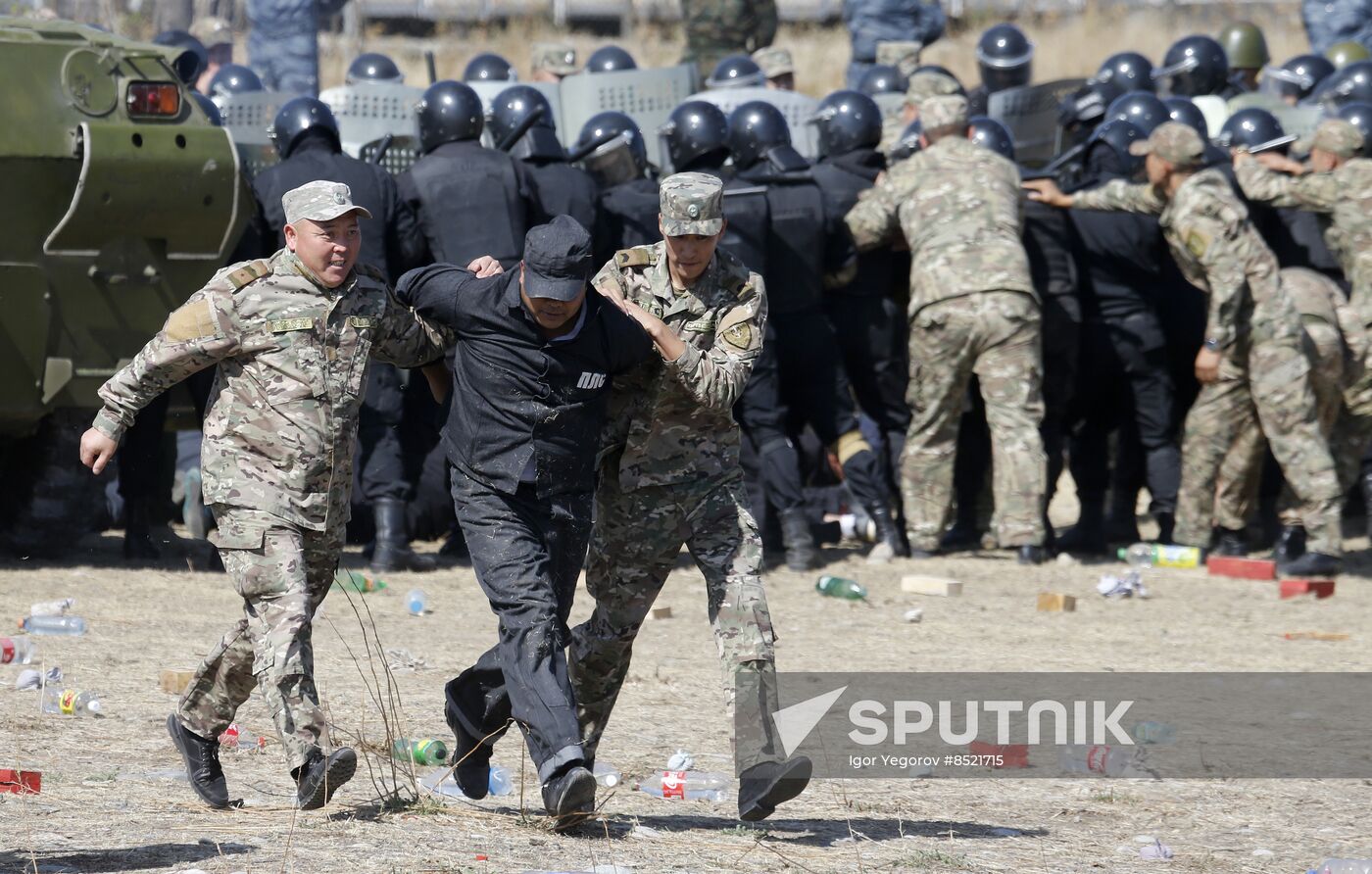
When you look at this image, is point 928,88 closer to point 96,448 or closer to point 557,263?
point 557,263

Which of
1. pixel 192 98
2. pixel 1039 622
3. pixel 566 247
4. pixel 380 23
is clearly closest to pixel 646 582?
pixel 566 247

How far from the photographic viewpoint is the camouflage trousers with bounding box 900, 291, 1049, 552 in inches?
424

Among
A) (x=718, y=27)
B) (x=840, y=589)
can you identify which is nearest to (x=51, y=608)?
(x=840, y=589)

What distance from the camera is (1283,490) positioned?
38.2 ft

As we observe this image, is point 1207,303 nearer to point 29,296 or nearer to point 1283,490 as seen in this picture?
point 1283,490

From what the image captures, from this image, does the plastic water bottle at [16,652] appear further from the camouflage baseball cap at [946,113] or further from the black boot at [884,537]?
the camouflage baseball cap at [946,113]

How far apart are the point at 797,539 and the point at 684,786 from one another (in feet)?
14.4

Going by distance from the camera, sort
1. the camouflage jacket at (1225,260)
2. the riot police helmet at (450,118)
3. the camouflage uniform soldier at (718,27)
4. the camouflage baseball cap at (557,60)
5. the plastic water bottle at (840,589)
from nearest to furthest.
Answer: the plastic water bottle at (840,589) < the riot police helmet at (450,118) < the camouflage jacket at (1225,260) < the camouflage baseball cap at (557,60) < the camouflage uniform soldier at (718,27)

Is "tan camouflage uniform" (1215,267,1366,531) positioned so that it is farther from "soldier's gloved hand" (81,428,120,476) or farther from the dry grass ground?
"soldier's gloved hand" (81,428,120,476)

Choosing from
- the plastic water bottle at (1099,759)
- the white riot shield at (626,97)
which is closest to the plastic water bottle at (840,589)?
the plastic water bottle at (1099,759)

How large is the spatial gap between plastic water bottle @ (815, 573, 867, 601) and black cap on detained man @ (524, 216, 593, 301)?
481cm

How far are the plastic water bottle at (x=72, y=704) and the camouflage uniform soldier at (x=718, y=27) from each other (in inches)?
468

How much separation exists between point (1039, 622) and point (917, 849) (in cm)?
416

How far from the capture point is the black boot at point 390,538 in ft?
33.6
